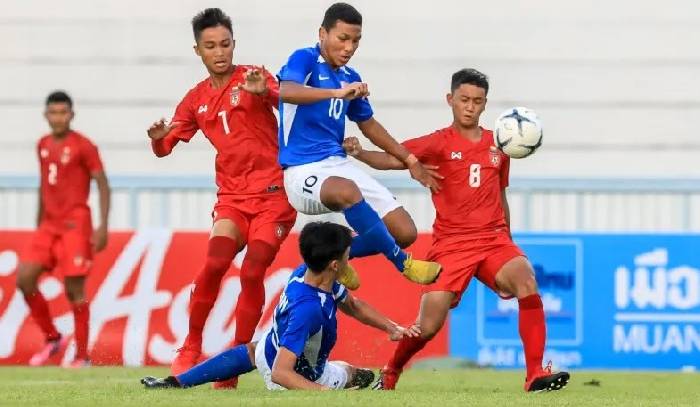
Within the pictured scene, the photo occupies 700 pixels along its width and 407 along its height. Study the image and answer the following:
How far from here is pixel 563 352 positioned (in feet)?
51.0

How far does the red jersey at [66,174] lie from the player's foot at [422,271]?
4.86 m

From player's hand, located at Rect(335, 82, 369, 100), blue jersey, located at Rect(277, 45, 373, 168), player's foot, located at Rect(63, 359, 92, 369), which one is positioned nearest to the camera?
player's hand, located at Rect(335, 82, 369, 100)

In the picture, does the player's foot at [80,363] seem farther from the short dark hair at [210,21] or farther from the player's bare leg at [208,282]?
the short dark hair at [210,21]

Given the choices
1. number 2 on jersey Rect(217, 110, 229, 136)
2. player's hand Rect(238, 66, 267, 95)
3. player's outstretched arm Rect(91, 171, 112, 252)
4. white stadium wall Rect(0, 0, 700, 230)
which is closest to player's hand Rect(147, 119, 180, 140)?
number 2 on jersey Rect(217, 110, 229, 136)

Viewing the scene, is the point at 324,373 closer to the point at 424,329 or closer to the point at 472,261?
the point at 424,329

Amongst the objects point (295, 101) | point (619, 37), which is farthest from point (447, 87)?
point (295, 101)

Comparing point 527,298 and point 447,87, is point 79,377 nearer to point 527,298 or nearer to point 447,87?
point 527,298

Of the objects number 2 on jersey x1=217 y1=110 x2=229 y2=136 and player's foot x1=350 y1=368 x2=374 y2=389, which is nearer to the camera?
player's foot x1=350 y1=368 x2=374 y2=389

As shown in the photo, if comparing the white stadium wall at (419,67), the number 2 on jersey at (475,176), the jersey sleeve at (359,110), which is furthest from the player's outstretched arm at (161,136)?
the white stadium wall at (419,67)

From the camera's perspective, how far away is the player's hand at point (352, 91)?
37.1 ft

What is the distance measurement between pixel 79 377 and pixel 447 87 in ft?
15.7

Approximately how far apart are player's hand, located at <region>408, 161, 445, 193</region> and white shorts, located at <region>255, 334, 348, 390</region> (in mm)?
1337

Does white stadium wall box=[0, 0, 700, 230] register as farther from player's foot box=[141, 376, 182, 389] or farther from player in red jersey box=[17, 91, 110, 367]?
player's foot box=[141, 376, 182, 389]

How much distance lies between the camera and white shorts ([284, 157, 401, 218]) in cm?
1169
